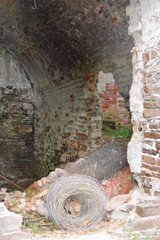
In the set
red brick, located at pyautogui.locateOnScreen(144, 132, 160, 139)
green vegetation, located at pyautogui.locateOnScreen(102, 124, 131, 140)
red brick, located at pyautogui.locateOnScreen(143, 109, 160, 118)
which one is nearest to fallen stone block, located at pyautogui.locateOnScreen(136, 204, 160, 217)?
red brick, located at pyautogui.locateOnScreen(144, 132, 160, 139)

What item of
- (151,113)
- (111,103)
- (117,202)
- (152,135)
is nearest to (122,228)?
(117,202)

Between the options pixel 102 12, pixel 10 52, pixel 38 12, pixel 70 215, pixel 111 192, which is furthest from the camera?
pixel 10 52

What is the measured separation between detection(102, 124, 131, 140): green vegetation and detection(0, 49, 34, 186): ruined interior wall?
334cm

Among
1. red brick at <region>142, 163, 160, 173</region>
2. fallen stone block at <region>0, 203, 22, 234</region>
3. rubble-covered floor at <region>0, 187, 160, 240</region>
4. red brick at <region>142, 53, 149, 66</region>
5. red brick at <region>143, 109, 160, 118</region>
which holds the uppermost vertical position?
red brick at <region>142, 53, 149, 66</region>

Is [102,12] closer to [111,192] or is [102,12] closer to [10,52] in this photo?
[111,192]

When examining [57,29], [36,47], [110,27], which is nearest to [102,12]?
[110,27]

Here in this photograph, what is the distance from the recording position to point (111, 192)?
13.6ft

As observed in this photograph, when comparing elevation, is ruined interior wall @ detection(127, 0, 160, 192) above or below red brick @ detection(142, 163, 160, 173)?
above

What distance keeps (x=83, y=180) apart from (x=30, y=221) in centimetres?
75

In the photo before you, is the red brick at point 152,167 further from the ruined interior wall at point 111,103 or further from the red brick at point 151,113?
the ruined interior wall at point 111,103

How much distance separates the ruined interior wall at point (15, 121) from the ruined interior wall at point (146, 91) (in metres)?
5.32

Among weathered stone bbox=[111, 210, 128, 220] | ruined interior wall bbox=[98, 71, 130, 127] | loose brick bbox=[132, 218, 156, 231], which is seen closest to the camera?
loose brick bbox=[132, 218, 156, 231]

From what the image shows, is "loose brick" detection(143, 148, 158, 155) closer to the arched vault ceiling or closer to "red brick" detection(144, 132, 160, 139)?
"red brick" detection(144, 132, 160, 139)

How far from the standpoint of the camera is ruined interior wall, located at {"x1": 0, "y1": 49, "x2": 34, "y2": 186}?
27.5ft
